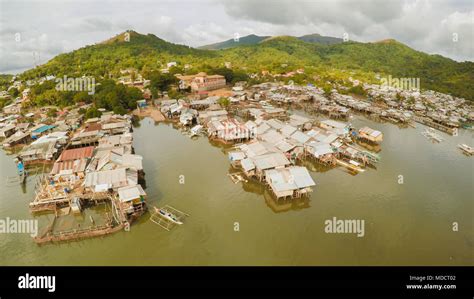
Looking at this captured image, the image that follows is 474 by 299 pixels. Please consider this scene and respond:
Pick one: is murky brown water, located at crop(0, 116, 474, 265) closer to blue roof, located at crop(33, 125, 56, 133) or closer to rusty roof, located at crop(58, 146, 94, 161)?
rusty roof, located at crop(58, 146, 94, 161)

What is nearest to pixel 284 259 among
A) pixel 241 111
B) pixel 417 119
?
pixel 241 111

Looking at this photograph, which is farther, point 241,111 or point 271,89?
point 271,89

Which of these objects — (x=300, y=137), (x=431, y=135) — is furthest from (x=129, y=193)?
(x=431, y=135)

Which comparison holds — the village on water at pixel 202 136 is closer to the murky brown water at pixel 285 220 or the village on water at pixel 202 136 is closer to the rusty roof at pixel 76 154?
the rusty roof at pixel 76 154

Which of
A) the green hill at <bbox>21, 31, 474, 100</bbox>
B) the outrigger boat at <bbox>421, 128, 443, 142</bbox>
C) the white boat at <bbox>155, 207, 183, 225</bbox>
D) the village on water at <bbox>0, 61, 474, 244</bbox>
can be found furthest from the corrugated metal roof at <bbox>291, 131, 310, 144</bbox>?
the green hill at <bbox>21, 31, 474, 100</bbox>

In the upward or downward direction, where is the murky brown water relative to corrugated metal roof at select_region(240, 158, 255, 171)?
downward

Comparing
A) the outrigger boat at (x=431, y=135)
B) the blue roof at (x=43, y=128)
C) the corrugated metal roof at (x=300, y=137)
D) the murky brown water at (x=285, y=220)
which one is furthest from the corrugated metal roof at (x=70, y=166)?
the outrigger boat at (x=431, y=135)
